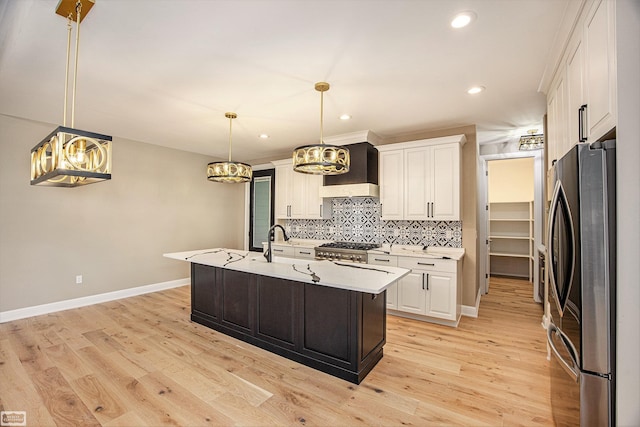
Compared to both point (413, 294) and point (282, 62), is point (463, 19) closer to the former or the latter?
point (282, 62)

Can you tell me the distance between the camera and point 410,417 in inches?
78.4

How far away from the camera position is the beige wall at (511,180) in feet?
21.0

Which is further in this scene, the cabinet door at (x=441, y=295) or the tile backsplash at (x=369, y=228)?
the tile backsplash at (x=369, y=228)

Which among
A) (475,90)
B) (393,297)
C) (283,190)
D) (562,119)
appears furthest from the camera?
(283,190)

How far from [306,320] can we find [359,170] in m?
2.56

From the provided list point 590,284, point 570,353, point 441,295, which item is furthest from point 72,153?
point 441,295

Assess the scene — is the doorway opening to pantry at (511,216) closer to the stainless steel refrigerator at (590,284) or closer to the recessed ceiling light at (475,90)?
the recessed ceiling light at (475,90)

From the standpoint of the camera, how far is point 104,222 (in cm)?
466

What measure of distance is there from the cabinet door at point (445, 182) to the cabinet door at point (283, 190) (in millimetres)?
2563

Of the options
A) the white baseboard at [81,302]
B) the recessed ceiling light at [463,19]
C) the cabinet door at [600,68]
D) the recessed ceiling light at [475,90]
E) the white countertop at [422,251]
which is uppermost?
the recessed ceiling light at [463,19]

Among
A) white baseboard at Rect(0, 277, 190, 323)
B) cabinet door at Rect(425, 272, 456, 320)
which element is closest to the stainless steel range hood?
cabinet door at Rect(425, 272, 456, 320)

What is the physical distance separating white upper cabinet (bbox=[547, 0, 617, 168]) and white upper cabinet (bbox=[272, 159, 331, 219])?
3354 millimetres

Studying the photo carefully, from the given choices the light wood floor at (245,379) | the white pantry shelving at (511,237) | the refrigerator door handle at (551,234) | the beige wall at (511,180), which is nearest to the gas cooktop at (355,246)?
the light wood floor at (245,379)

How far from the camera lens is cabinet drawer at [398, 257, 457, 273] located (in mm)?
3574
